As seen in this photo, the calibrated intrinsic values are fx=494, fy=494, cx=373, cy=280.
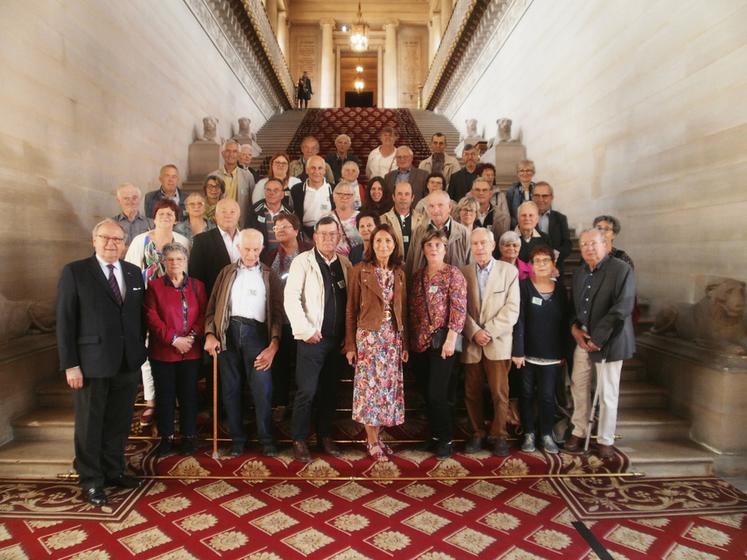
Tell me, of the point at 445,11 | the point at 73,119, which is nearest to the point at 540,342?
the point at 73,119

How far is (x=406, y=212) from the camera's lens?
4438 mm

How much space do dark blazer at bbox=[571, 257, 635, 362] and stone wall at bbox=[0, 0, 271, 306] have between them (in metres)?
4.76

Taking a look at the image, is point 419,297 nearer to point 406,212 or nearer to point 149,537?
point 406,212

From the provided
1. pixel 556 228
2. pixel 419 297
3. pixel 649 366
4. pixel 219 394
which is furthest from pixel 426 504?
pixel 556 228

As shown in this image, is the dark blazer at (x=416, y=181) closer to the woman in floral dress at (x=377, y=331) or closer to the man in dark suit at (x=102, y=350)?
the woman in floral dress at (x=377, y=331)

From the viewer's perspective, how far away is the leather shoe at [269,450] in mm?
3639

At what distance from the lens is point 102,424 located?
3234 mm

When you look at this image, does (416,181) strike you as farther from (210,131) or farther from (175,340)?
(210,131)

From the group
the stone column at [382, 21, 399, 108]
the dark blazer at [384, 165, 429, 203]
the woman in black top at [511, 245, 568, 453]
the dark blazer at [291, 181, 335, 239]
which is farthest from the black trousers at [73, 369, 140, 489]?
the stone column at [382, 21, 399, 108]

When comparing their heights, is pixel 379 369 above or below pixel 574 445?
above

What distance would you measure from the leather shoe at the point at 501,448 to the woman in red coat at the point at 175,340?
2264 millimetres

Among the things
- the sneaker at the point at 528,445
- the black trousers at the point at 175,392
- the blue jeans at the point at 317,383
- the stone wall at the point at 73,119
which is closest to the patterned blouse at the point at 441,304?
the blue jeans at the point at 317,383

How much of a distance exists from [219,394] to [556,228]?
3.66 m

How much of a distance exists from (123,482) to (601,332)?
11.4 ft
